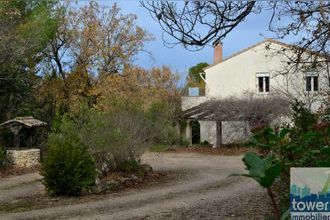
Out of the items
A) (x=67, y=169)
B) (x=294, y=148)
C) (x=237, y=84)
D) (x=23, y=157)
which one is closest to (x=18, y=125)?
(x=23, y=157)

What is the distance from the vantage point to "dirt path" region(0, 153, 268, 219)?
31.2 ft

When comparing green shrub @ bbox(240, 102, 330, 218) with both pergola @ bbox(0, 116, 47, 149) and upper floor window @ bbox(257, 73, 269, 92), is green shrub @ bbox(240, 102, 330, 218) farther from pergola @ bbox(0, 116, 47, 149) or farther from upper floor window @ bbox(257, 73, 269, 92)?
upper floor window @ bbox(257, 73, 269, 92)

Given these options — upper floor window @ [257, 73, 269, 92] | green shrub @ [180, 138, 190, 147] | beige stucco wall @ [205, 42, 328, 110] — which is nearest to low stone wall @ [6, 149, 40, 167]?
green shrub @ [180, 138, 190, 147]

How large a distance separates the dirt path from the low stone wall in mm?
8264

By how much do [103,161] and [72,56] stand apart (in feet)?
63.1

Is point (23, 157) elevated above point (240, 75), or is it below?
below

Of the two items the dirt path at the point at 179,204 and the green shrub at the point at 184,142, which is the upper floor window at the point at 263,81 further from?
the dirt path at the point at 179,204

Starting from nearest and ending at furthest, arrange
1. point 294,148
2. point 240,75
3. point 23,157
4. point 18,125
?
point 294,148 → point 23,157 → point 18,125 → point 240,75

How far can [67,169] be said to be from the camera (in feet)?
44.2

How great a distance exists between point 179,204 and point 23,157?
12.2m

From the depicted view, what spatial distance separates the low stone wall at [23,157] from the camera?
69.7 feet

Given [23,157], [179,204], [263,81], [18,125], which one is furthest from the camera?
[263,81]

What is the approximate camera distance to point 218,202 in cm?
1105

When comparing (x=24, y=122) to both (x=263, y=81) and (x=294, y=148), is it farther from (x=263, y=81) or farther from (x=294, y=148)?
(x=294, y=148)
